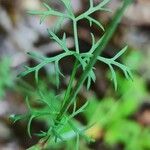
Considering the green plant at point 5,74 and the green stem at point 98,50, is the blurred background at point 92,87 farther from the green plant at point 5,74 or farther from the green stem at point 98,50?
the green stem at point 98,50

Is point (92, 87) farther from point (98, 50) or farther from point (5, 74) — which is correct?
point (98, 50)

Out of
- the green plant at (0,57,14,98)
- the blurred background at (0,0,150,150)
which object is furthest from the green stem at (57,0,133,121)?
the blurred background at (0,0,150,150)

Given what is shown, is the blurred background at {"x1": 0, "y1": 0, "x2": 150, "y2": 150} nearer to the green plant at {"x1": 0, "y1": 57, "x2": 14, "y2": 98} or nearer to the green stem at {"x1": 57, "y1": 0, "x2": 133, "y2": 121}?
the green plant at {"x1": 0, "y1": 57, "x2": 14, "y2": 98}

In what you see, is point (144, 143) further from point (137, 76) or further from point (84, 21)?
point (84, 21)

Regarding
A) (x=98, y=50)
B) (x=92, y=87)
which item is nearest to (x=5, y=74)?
(x=92, y=87)

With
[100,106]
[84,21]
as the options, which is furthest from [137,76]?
[84,21]

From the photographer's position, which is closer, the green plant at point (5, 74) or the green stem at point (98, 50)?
the green stem at point (98, 50)

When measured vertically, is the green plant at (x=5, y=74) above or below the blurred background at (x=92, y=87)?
above

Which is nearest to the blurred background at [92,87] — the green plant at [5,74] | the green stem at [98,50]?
the green plant at [5,74]
